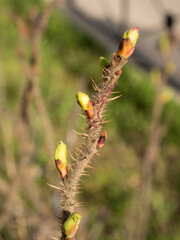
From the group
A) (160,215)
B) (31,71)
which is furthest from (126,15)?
(31,71)

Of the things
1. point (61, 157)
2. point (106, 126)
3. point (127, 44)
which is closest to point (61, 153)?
point (61, 157)

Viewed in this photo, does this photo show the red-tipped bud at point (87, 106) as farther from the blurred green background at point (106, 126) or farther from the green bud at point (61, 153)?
the blurred green background at point (106, 126)

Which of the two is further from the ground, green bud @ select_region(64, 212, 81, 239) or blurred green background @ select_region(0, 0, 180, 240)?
green bud @ select_region(64, 212, 81, 239)

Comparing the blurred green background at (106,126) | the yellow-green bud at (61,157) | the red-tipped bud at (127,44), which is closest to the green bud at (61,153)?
the yellow-green bud at (61,157)

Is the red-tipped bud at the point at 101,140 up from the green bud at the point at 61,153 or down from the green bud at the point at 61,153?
up

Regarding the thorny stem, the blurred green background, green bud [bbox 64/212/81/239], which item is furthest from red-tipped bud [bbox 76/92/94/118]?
the blurred green background

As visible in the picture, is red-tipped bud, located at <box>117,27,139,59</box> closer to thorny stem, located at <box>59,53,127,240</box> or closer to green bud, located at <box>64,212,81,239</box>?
thorny stem, located at <box>59,53,127,240</box>
